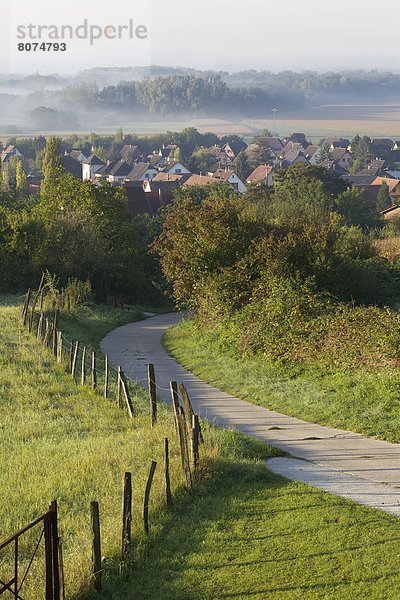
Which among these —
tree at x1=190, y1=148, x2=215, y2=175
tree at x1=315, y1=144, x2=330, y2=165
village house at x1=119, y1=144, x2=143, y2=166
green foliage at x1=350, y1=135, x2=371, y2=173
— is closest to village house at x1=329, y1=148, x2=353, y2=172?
tree at x1=315, y1=144, x2=330, y2=165

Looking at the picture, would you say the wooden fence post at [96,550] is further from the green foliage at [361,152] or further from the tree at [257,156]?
the green foliage at [361,152]

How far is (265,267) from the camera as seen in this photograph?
92.5 ft

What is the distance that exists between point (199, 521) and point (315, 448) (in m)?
4.36

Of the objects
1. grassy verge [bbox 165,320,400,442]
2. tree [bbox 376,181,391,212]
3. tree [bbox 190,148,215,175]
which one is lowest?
grassy verge [bbox 165,320,400,442]

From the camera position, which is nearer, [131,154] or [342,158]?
[342,158]

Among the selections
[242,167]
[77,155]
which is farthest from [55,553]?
[77,155]

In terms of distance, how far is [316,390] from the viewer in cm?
1892

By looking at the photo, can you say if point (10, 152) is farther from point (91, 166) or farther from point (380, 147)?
point (380, 147)

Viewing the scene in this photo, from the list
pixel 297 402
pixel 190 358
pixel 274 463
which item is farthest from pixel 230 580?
pixel 190 358

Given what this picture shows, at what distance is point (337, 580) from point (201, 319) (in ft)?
66.7

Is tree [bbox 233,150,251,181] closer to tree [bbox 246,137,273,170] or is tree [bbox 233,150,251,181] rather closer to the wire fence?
tree [bbox 246,137,273,170]

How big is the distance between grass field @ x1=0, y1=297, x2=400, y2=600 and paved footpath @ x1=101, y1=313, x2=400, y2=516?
0.53 metres

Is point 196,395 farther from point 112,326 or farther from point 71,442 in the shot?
point 112,326

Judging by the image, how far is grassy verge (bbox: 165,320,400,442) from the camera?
→ 16.5 m
